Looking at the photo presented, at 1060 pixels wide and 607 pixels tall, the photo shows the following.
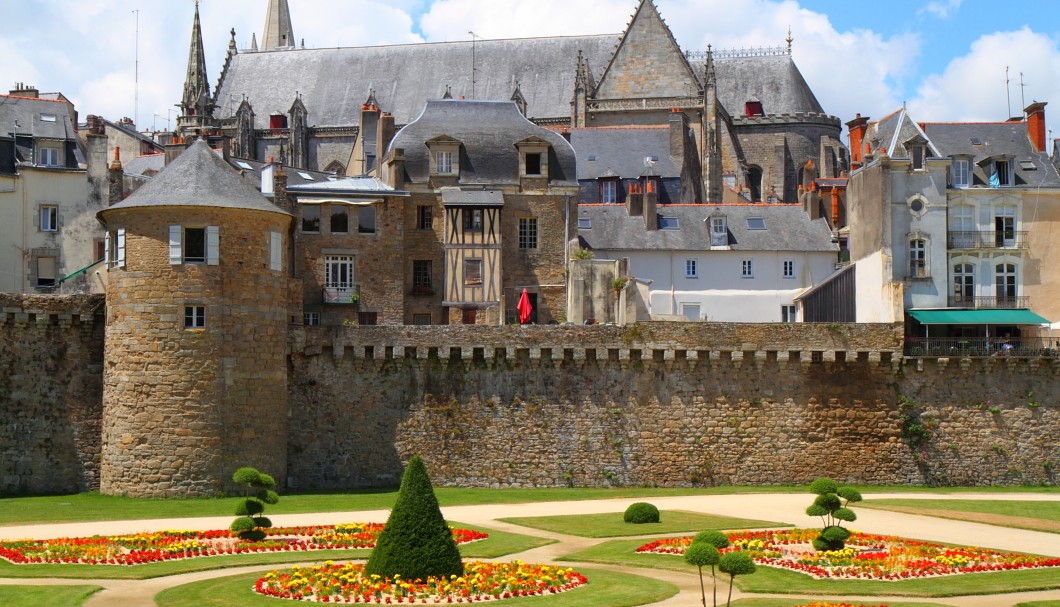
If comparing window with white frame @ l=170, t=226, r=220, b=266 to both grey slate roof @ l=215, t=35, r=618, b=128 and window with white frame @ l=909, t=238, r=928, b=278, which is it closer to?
window with white frame @ l=909, t=238, r=928, b=278

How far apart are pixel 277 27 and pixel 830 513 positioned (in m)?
94.6

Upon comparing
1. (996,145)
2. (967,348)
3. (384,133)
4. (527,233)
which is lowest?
(967,348)

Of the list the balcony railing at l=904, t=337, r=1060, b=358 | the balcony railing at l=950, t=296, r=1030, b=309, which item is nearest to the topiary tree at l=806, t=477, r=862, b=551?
the balcony railing at l=904, t=337, r=1060, b=358

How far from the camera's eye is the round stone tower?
133 feet

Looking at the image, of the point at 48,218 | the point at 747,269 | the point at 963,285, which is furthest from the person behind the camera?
the point at 747,269

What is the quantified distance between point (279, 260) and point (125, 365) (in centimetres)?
507

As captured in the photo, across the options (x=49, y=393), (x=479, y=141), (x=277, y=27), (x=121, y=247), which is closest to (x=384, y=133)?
(x=479, y=141)

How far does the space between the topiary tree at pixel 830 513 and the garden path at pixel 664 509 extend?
1.01 meters

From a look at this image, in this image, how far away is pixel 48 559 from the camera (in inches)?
1122

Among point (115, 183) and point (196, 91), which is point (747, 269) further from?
point (196, 91)

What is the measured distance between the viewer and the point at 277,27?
4665 inches

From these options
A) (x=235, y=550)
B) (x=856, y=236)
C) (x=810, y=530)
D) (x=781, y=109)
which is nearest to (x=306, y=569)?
(x=235, y=550)

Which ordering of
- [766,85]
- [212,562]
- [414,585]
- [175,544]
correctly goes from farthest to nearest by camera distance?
[766,85] < [175,544] < [212,562] < [414,585]

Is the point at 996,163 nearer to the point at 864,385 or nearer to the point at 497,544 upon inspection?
the point at 864,385
